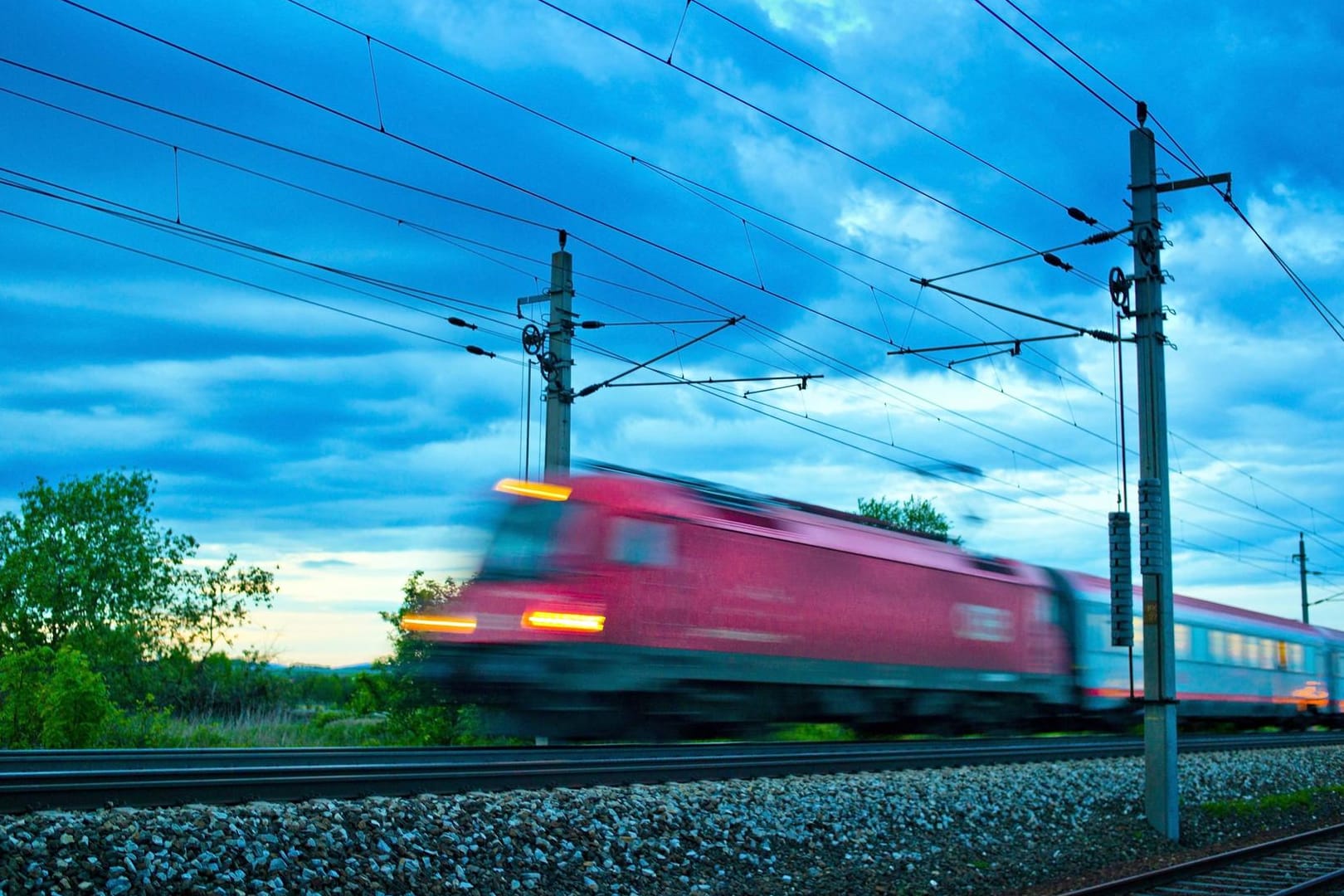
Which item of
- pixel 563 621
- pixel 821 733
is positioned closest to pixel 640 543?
pixel 563 621

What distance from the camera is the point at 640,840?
1004 cm

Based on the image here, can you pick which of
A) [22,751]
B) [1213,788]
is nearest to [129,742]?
[22,751]

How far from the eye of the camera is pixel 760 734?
59.9 feet

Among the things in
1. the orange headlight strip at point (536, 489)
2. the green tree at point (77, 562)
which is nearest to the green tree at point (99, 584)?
the green tree at point (77, 562)

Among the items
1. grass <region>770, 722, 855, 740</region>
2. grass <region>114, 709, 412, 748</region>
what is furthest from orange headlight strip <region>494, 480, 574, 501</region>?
grass <region>770, 722, 855, 740</region>

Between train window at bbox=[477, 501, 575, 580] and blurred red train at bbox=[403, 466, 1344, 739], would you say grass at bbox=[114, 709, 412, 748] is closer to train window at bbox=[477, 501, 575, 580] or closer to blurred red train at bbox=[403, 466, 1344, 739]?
train window at bbox=[477, 501, 575, 580]

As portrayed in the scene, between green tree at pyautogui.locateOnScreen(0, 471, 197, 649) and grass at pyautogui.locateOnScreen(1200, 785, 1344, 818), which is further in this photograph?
green tree at pyautogui.locateOnScreen(0, 471, 197, 649)

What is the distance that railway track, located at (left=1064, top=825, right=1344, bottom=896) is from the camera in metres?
10.8

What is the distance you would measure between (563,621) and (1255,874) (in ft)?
27.5

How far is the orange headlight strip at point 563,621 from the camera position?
1555 cm

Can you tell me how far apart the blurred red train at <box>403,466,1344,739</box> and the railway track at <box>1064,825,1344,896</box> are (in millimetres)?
5683

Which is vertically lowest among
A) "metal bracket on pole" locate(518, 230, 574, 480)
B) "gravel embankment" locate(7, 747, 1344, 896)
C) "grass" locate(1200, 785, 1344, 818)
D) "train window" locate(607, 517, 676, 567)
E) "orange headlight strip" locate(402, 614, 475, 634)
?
"grass" locate(1200, 785, 1344, 818)

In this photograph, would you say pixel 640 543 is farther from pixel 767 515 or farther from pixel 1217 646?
pixel 1217 646

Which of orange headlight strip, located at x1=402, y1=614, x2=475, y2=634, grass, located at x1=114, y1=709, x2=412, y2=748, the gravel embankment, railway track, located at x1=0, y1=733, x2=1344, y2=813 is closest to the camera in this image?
the gravel embankment
